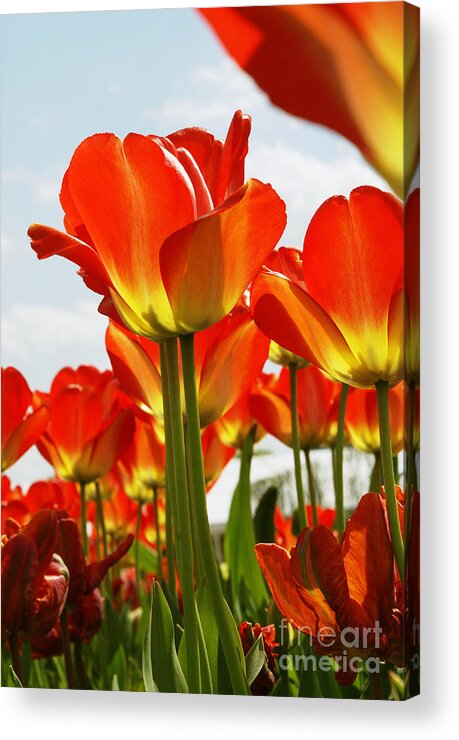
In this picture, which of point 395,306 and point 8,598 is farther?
point 8,598

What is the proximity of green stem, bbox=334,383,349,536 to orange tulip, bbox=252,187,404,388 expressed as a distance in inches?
2.1

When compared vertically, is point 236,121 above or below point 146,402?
above

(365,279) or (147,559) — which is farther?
(147,559)

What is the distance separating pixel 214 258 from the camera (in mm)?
1335

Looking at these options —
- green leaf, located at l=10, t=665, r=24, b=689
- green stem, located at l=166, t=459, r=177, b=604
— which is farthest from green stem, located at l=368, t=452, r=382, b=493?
green leaf, located at l=10, t=665, r=24, b=689

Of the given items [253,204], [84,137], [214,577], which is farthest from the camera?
[84,137]

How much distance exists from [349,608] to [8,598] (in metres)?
0.38

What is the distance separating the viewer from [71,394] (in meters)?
1.57

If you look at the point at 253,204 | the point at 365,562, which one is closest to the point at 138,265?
the point at 253,204

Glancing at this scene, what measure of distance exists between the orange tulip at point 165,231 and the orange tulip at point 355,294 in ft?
0.17

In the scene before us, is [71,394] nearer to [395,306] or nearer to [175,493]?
[175,493]

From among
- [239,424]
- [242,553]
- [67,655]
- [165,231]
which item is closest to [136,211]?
[165,231]

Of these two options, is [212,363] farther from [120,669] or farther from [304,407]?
[120,669]

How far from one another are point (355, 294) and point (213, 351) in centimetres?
16
